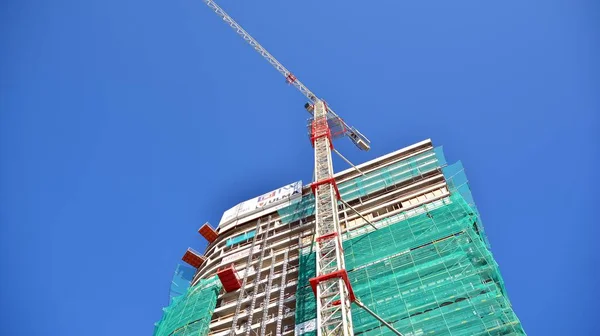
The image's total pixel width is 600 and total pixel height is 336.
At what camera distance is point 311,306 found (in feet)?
82.3

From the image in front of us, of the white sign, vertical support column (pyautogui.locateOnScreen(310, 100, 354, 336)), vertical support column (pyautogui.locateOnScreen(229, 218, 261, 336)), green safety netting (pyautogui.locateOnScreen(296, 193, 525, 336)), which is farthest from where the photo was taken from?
the white sign

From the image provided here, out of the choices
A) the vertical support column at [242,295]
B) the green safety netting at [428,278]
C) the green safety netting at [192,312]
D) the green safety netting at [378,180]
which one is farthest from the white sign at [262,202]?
the green safety netting at [428,278]

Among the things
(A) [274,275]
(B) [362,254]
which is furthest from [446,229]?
(A) [274,275]

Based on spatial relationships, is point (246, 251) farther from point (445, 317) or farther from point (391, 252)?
point (445, 317)

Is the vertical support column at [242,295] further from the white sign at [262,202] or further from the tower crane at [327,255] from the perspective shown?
the white sign at [262,202]

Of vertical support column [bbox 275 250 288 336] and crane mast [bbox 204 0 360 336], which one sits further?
vertical support column [bbox 275 250 288 336]

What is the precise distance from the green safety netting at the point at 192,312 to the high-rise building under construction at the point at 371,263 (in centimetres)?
9

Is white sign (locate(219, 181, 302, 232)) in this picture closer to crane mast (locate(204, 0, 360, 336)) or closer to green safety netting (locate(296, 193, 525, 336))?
crane mast (locate(204, 0, 360, 336))

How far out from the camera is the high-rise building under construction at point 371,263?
22141mm

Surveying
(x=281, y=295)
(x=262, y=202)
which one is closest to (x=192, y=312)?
(x=281, y=295)

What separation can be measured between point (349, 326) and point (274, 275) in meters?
11.6

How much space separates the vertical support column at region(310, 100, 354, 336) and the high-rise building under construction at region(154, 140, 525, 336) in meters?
1.02

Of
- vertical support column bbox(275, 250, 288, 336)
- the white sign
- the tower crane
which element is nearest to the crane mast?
the tower crane

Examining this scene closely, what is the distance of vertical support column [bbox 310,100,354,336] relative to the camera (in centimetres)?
2003
